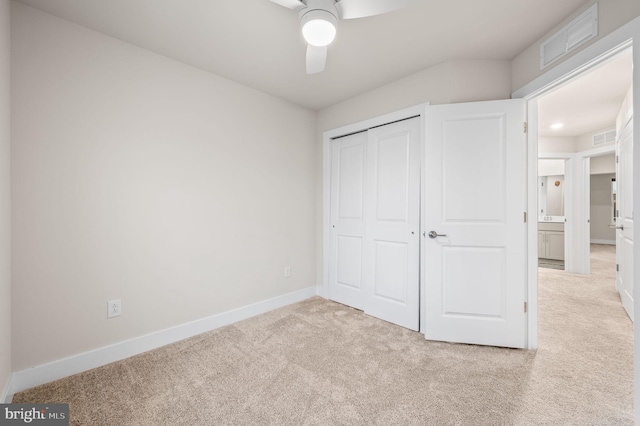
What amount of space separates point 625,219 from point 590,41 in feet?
8.17

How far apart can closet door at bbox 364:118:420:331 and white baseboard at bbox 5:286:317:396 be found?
4.28ft

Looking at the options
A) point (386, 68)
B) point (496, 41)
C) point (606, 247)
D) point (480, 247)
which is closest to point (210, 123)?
point (386, 68)

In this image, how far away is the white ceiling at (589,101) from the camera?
2.83 meters

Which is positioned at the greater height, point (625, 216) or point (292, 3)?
point (292, 3)

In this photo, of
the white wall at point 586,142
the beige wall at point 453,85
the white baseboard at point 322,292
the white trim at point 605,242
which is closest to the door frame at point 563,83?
the beige wall at point 453,85

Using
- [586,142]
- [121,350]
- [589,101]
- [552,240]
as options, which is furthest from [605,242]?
[121,350]

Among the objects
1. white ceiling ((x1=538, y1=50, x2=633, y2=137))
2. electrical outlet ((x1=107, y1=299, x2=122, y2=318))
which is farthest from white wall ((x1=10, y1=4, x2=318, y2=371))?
white ceiling ((x1=538, y1=50, x2=633, y2=137))

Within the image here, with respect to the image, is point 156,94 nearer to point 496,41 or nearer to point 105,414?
point 105,414

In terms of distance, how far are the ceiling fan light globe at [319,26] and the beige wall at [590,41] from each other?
1634 millimetres

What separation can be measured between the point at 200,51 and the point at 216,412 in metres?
2.66

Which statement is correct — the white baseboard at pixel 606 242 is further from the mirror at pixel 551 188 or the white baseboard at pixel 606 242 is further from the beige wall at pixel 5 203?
the beige wall at pixel 5 203

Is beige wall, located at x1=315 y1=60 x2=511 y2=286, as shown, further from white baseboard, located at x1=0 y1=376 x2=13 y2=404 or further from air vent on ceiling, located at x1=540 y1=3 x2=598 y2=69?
white baseboard, located at x1=0 y1=376 x2=13 y2=404

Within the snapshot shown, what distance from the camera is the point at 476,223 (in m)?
2.36

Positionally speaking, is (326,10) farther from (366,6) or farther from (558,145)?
(558,145)
